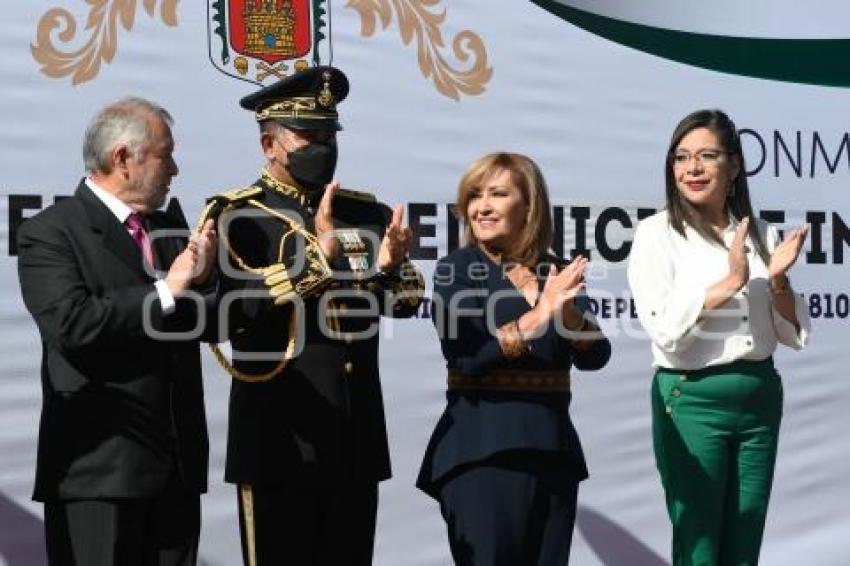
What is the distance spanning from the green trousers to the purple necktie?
4.24 ft

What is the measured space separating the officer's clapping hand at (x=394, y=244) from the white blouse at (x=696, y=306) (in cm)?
70

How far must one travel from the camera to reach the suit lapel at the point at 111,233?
276 cm

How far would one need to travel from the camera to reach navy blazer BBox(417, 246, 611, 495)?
3031mm

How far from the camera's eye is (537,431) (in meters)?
3.04

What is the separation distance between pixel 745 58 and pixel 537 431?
1884 millimetres

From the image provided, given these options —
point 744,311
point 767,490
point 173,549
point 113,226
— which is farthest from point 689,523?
point 113,226

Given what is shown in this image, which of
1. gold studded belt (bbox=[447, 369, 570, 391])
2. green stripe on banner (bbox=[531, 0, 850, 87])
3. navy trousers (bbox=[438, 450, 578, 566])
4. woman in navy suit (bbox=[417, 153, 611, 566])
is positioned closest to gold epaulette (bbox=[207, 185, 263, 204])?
woman in navy suit (bbox=[417, 153, 611, 566])

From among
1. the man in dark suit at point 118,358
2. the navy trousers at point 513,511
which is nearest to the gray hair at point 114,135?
the man in dark suit at point 118,358

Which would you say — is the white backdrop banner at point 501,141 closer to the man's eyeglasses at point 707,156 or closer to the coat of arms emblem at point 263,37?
the coat of arms emblem at point 263,37

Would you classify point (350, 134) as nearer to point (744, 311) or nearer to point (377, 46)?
point (377, 46)

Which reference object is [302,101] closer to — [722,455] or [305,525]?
[305,525]

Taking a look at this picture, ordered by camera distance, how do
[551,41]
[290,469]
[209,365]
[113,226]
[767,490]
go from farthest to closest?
1. [551,41]
2. [209,365]
3. [767,490]
4. [290,469]
5. [113,226]

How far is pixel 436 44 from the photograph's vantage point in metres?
4.08

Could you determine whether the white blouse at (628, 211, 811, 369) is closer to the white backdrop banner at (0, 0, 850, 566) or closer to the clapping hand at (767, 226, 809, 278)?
the clapping hand at (767, 226, 809, 278)
